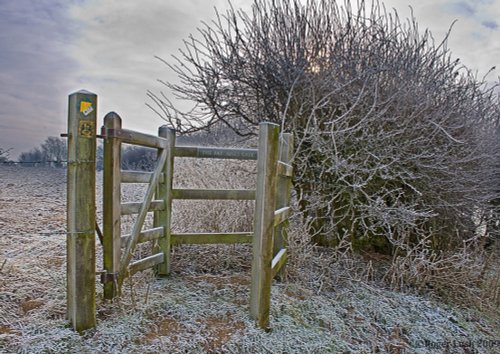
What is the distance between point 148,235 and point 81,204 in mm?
1019

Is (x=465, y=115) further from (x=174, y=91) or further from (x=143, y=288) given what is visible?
(x=143, y=288)

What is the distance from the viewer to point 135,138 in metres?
2.85

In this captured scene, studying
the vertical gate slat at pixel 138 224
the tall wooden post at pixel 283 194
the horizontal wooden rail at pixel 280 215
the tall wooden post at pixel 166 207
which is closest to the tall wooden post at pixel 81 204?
the vertical gate slat at pixel 138 224

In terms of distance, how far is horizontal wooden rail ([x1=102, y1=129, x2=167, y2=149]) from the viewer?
2.60 m

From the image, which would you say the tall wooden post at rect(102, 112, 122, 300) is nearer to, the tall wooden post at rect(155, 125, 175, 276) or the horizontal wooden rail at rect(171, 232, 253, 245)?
the tall wooden post at rect(155, 125, 175, 276)

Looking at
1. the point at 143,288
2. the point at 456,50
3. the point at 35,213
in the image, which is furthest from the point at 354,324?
the point at 35,213

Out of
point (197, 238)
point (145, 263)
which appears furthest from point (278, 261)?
point (145, 263)

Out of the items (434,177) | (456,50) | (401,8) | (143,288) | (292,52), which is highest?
(401,8)

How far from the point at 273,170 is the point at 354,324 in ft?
5.08

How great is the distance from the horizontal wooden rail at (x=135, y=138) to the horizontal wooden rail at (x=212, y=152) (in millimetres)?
302

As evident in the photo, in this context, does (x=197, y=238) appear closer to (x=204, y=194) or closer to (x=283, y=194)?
(x=204, y=194)

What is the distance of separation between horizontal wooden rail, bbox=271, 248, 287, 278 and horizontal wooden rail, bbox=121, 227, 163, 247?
1.08 meters

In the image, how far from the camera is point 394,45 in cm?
505

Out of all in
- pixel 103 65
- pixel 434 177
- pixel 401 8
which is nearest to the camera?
pixel 103 65
